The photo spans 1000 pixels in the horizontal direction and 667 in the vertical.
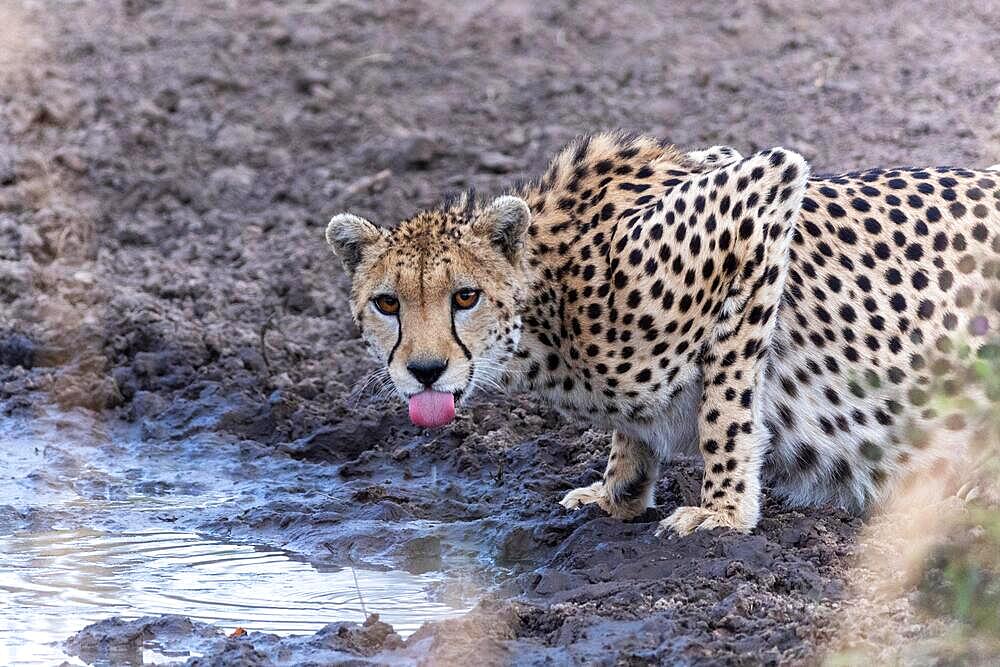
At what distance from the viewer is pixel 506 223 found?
5.88 metres

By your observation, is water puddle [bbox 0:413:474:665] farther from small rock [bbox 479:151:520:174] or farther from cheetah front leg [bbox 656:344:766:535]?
small rock [bbox 479:151:520:174]

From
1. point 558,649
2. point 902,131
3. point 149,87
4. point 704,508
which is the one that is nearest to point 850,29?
point 902,131

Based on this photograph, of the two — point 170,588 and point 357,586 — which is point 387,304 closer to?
point 357,586

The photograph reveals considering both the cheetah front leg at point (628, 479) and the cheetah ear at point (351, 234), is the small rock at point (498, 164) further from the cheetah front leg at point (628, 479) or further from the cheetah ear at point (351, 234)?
the cheetah ear at point (351, 234)

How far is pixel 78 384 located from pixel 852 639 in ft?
15.8

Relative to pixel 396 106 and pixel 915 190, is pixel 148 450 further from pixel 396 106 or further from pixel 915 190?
pixel 396 106

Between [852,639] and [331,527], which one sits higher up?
[852,639]

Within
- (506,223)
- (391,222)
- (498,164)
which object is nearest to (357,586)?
(506,223)

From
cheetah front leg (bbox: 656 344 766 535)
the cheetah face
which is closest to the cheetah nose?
the cheetah face

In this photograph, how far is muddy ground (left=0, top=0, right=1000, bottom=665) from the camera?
5246 mm

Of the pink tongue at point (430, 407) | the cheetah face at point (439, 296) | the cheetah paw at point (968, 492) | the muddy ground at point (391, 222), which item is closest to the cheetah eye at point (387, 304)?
the cheetah face at point (439, 296)

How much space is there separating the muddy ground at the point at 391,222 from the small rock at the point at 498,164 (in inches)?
1.1

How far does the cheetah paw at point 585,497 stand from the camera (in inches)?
258

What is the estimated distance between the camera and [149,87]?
12430mm
